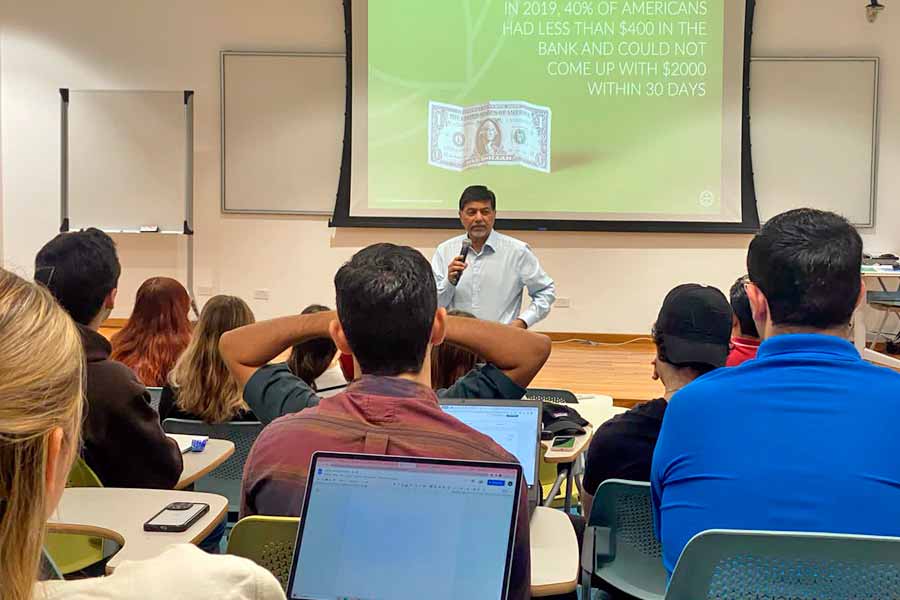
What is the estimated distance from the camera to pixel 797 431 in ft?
4.78

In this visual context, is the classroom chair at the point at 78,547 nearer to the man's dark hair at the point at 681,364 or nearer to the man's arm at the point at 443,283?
the man's dark hair at the point at 681,364

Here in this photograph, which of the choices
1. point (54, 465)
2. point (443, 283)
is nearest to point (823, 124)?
point (443, 283)

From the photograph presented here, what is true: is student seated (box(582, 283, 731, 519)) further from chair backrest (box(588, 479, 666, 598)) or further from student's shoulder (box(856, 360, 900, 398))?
student's shoulder (box(856, 360, 900, 398))

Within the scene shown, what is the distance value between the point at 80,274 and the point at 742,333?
75.8 inches

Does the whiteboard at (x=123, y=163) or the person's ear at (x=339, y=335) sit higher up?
the whiteboard at (x=123, y=163)

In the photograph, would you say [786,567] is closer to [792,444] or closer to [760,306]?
[792,444]

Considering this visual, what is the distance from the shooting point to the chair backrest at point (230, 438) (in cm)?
290

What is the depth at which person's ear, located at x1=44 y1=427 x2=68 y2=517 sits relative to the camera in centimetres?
73

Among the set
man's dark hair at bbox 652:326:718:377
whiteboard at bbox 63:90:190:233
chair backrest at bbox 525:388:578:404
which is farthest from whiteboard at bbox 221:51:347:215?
man's dark hair at bbox 652:326:718:377

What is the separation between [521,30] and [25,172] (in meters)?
4.57

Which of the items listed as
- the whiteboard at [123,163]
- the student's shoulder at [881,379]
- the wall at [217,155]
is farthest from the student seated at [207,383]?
the whiteboard at [123,163]

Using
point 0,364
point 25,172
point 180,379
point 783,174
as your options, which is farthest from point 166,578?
point 25,172

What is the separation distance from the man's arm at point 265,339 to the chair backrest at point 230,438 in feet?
3.26

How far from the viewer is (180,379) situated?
298 cm
